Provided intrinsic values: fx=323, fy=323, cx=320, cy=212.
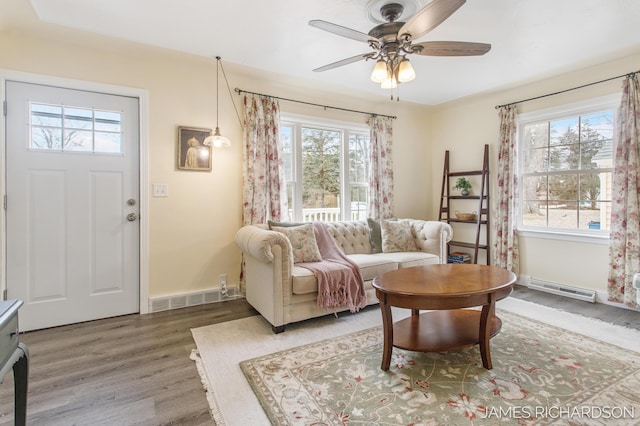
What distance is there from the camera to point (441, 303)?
1.94 metres

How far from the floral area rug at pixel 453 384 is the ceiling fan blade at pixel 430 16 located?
2.02 m

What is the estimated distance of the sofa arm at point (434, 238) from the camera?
3.78 meters

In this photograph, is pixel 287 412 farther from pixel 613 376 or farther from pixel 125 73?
pixel 125 73

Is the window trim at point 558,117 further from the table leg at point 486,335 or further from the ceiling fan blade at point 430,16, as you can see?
the ceiling fan blade at point 430,16

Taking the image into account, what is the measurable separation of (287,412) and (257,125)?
110 inches

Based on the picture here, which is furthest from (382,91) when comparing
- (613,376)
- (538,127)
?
(613,376)

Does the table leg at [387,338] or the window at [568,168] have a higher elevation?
the window at [568,168]

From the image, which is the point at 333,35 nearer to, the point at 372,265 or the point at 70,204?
the point at 372,265

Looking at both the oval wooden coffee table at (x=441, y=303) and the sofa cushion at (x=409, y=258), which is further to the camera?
the sofa cushion at (x=409, y=258)

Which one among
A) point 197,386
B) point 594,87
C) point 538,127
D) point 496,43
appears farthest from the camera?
point 538,127

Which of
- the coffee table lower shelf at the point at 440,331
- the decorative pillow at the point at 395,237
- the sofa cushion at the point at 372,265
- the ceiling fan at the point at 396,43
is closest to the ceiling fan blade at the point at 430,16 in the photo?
the ceiling fan at the point at 396,43

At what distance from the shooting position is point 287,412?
5.37 feet

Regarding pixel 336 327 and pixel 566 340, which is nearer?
pixel 566 340

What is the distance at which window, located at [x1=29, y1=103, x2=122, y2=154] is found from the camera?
8.83 ft
